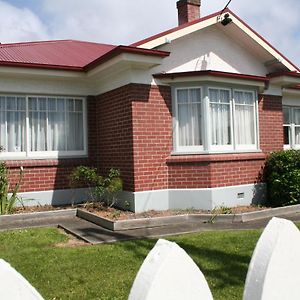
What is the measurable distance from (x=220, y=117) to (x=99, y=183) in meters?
3.47

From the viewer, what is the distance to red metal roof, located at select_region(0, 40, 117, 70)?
10421 mm

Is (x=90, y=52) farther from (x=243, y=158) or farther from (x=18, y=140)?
(x=243, y=158)

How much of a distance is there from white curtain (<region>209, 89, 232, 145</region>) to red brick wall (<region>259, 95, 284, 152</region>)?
1369mm

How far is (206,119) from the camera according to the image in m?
10.4

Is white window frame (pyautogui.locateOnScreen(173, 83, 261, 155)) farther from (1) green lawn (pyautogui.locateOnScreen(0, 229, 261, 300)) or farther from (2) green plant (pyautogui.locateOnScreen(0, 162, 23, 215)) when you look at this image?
(2) green plant (pyautogui.locateOnScreen(0, 162, 23, 215))

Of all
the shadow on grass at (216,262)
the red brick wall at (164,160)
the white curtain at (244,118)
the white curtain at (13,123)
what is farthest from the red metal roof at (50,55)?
the shadow on grass at (216,262)

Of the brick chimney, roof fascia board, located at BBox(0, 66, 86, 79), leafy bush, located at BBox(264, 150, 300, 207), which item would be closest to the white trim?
leafy bush, located at BBox(264, 150, 300, 207)

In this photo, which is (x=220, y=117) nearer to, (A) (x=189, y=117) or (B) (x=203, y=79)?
(A) (x=189, y=117)

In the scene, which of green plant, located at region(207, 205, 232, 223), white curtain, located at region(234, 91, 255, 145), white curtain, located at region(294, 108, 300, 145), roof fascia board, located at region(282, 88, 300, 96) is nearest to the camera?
green plant, located at region(207, 205, 232, 223)

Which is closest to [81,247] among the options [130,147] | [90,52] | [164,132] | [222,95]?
[130,147]

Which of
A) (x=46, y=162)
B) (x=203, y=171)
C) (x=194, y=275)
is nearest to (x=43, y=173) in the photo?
(x=46, y=162)

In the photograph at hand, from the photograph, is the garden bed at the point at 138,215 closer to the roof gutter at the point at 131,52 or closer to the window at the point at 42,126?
the window at the point at 42,126

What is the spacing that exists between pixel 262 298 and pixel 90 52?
13.2 m

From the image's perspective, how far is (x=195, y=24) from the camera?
10641mm
